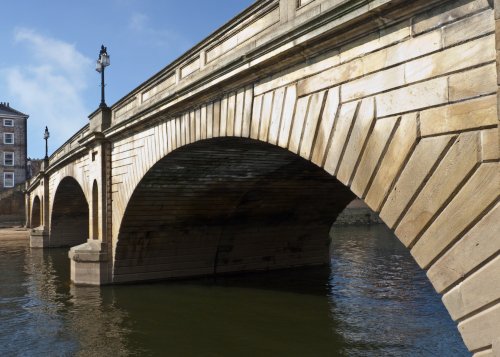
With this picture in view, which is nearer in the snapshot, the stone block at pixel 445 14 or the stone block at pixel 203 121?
the stone block at pixel 445 14

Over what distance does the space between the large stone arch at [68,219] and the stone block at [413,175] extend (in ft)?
87.9

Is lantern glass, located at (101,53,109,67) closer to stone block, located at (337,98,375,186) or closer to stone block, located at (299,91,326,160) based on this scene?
stone block, located at (299,91,326,160)

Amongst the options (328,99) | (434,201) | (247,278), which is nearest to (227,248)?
(247,278)

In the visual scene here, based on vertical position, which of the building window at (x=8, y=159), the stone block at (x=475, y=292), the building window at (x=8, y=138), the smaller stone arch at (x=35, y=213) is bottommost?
the stone block at (x=475, y=292)

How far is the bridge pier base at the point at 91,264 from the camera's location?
54.6ft

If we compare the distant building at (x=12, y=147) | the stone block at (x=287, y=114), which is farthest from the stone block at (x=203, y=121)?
the distant building at (x=12, y=147)

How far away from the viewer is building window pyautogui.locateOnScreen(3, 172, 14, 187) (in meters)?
57.9

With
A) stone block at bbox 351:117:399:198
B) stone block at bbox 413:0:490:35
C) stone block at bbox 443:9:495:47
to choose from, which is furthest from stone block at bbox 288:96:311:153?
stone block at bbox 443:9:495:47

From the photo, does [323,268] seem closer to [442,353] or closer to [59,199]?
[442,353]

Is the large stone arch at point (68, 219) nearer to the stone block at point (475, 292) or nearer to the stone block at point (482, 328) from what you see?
the stone block at point (475, 292)

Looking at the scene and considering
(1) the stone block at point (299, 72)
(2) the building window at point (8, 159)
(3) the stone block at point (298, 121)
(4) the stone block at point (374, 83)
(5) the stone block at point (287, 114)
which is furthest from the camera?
(2) the building window at point (8, 159)

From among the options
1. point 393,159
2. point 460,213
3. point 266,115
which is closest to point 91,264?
point 266,115

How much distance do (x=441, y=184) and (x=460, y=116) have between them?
64 cm

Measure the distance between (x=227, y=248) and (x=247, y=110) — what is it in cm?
1147
